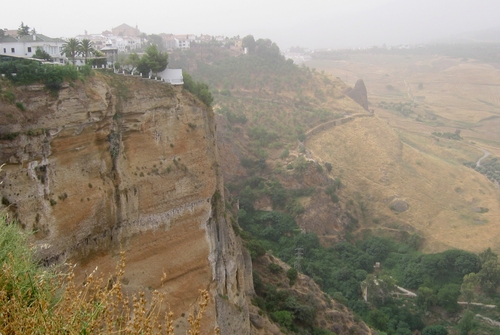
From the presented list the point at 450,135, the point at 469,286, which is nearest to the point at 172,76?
the point at 469,286

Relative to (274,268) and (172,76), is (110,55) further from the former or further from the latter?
(274,268)

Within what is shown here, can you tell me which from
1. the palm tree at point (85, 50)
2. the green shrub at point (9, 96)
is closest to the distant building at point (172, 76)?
the palm tree at point (85, 50)

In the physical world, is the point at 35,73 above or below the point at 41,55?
below

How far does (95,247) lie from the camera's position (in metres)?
15.5

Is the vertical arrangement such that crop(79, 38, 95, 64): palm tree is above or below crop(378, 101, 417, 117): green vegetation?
above

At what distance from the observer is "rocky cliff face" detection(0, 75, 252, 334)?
13828 millimetres

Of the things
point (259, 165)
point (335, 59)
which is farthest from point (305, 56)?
point (259, 165)

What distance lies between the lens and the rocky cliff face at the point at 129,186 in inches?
544

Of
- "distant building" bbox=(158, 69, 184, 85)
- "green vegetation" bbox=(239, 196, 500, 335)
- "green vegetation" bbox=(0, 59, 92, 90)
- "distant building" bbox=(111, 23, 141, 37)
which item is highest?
"distant building" bbox=(111, 23, 141, 37)

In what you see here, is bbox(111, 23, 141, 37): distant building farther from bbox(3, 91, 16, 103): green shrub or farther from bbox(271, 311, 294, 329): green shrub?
bbox(3, 91, 16, 103): green shrub

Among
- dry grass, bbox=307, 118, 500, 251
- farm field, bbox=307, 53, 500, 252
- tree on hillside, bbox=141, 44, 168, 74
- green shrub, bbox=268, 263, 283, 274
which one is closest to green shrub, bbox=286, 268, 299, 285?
green shrub, bbox=268, 263, 283, 274

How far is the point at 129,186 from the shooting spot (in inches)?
650

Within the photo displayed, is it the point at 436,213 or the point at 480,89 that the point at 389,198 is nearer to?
the point at 436,213

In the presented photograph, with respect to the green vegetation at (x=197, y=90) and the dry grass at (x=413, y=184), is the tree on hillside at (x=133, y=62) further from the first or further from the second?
the dry grass at (x=413, y=184)
